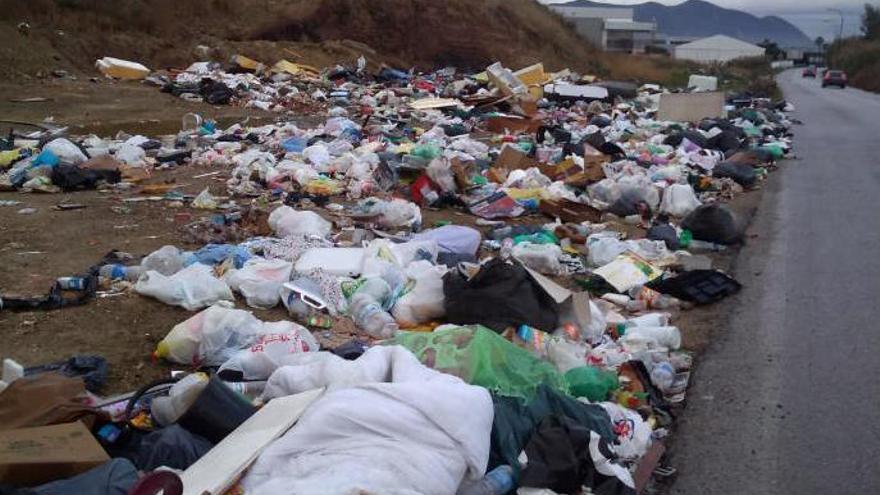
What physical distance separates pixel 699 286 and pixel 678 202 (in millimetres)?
2755

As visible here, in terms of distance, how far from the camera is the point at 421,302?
5.00 m

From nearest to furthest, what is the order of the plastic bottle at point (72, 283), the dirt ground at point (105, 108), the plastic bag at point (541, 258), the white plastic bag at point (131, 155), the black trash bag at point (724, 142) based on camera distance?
1. the plastic bottle at point (72, 283)
2. the plastic bag at point (541, 258)
3. the white plastic bag at point (131, 155)
4. the black trash bag at point (724, 142)
5. the dirt ground at point (105, 108)

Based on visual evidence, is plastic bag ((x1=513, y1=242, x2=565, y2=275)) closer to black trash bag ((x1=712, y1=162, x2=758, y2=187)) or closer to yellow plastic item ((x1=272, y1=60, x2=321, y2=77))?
black trash bag ((x1=712, y1=162, x2=758, y2=187))

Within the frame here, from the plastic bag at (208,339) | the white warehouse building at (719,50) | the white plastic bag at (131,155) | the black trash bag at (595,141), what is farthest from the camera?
the white warehouse building at (719,50)

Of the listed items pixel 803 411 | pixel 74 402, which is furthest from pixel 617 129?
pixel 74 402

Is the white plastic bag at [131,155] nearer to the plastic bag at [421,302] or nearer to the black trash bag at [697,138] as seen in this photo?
the plastic bag at [421,302]

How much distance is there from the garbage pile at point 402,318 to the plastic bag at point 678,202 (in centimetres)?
2

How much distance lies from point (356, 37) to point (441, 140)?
59.6ft

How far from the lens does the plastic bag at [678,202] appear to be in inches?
326

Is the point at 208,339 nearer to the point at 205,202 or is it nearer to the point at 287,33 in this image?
the point at 205,202

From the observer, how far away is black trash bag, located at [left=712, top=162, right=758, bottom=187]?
1045 centimetres

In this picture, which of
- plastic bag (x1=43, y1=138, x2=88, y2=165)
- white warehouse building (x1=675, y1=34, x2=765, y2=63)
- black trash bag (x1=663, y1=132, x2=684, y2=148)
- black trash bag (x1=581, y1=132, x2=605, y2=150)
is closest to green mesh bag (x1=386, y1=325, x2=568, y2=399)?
plastic bag (x1=43, y1=138, x2=88, y2=165)

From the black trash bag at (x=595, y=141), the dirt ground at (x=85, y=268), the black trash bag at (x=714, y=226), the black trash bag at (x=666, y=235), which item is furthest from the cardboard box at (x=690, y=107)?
the black trash bag at (x=666, y=235)

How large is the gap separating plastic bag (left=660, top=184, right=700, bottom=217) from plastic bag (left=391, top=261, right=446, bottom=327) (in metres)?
3.87
